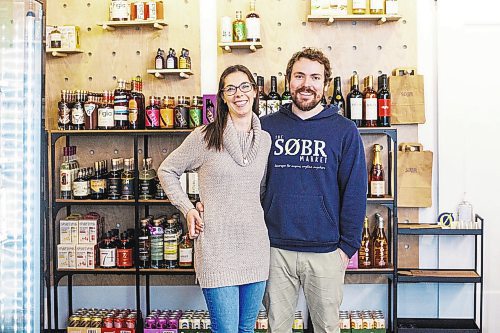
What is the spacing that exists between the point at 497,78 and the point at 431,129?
1.48 ft

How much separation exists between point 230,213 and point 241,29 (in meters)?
1.75

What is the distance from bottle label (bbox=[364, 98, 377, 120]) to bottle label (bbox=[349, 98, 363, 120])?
29 millimetres

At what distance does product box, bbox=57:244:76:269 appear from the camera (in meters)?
4.22

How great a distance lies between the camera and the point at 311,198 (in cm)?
290

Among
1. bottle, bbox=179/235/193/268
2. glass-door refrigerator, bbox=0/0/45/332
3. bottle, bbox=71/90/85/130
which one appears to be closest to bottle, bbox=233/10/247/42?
bottle, bbox=71/90/85/130

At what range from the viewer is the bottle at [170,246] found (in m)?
4.17

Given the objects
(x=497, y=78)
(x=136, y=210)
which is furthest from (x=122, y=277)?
(x=497, y=78)

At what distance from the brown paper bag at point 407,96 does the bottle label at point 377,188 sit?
1.18 feet

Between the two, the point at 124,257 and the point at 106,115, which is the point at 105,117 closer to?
the point at 106,115

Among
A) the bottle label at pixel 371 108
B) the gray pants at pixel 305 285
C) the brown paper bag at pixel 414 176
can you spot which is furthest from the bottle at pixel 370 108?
the gray pants at pixel 305 285

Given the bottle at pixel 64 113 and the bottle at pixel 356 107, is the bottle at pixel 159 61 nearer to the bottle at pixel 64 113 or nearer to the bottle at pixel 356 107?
the bottle at pixel 64 113

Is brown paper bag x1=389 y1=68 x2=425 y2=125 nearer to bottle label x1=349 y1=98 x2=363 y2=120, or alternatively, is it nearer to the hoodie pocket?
bottle label x1=349 y1=98 x2=363 y2=120

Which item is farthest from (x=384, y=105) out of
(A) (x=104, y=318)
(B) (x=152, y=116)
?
(A) (x=104, y=318)

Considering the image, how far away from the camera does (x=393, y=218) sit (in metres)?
4.11
